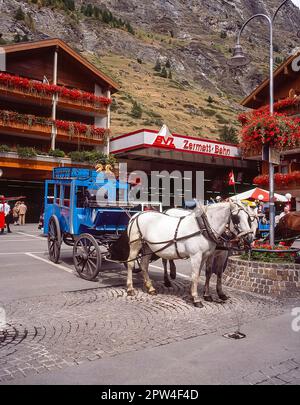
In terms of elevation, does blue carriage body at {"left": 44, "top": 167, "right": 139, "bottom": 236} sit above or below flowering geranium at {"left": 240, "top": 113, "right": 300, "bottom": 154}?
below

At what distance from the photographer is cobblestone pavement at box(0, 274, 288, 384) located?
14.4 ft

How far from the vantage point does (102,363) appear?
4.22m

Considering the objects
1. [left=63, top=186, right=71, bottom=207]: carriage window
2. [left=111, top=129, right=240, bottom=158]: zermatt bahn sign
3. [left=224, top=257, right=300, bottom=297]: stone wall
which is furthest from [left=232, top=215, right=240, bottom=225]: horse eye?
[left=111, top=129, right=240, bottom=158]: zermatt bahn sign

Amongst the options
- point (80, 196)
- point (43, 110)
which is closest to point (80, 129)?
point (43, 110)

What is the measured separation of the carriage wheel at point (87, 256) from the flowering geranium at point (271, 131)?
4214mm

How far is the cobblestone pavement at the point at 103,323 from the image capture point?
4.40m

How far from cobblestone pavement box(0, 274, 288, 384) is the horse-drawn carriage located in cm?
115

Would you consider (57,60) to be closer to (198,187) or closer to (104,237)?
(198,187)

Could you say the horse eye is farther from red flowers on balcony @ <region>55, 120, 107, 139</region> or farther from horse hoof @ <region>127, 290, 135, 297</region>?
red flowers on balcony @ <region>55, 120, 107, 139</region>

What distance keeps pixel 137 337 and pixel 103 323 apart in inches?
31.9

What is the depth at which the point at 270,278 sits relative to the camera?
24.9 ft

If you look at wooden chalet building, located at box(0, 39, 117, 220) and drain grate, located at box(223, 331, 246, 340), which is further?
wooden chalet building, located at box(0, 39, 117, 220)

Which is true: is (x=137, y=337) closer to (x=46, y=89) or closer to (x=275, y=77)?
(x=46, y=89)

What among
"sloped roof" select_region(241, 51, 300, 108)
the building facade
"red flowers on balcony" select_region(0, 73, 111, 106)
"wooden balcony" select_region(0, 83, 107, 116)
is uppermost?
"sloped roof" select_region(241, 51, 300, 108)
